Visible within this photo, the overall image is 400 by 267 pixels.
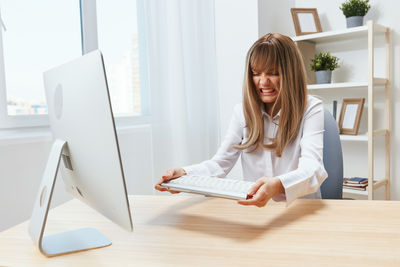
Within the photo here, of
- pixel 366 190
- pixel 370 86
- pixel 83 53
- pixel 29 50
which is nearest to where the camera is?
pixel 29 50

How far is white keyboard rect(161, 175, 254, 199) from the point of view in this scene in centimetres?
83

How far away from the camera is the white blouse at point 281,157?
115cm

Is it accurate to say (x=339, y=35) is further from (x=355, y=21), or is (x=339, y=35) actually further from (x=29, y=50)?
(x=29, y=50)

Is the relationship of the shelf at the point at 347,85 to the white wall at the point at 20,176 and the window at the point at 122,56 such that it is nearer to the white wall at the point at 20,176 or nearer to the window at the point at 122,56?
the window at the point at 122,56

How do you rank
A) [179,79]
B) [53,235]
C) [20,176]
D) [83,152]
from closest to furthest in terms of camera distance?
[83,152] → [53,235] → [20,176] → [179,79]

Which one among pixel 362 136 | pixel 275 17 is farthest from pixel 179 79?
pixel 362 136

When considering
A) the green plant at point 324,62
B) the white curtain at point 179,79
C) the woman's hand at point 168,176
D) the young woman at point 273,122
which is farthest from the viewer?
the green plant at point 324,62

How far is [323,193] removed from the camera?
1365mm

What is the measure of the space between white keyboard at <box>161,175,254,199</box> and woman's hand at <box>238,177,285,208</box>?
0.02m

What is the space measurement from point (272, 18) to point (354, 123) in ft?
3.00

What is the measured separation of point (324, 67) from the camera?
8.38 feet

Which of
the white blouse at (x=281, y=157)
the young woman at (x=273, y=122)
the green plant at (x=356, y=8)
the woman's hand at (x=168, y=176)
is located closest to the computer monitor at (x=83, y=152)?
the woman's hand at (x=168, y=176)

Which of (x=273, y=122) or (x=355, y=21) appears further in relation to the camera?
(x=355, y=21)

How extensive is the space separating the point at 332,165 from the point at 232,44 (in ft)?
4.56
